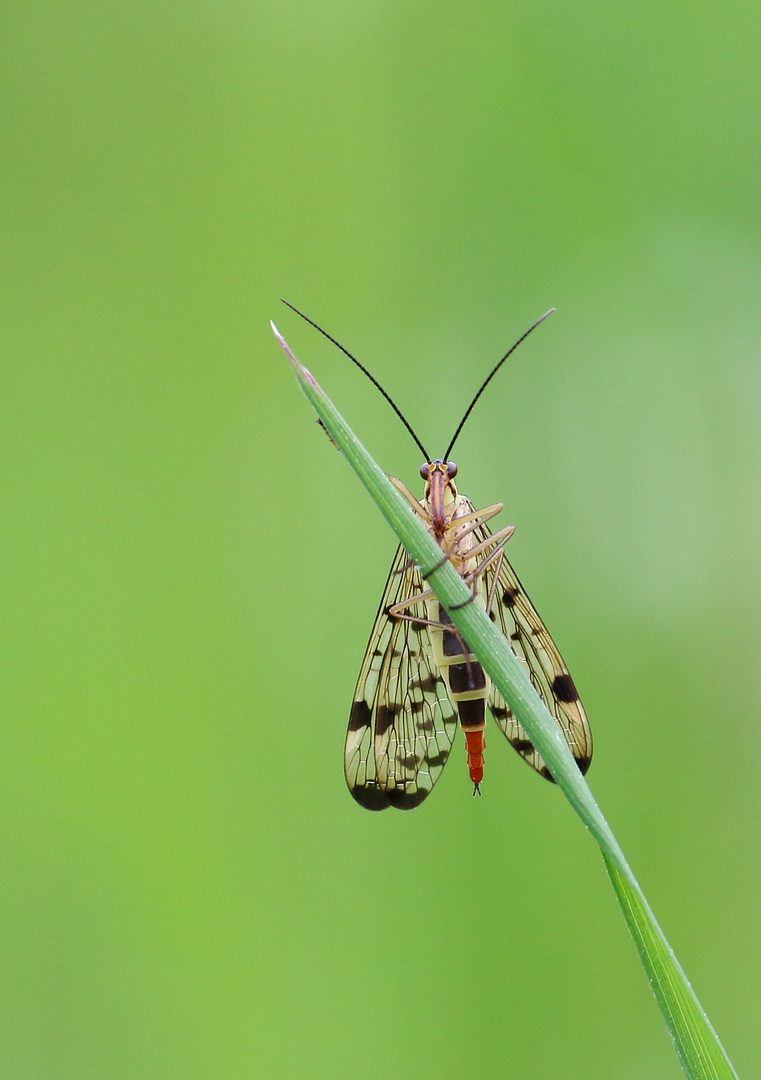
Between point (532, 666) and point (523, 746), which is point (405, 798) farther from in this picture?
point (532, 666)

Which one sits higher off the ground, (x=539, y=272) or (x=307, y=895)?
(x=539, y=272)

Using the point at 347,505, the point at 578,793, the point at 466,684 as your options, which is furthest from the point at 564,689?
the point at 347,505

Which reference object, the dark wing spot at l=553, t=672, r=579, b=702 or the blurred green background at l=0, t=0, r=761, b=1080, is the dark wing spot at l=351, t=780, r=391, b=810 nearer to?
the dark wing spot at l=553, t=672, r=579, b=702

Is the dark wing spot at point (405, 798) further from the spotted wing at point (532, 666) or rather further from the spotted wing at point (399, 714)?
the spotted wing at point (532, 666)

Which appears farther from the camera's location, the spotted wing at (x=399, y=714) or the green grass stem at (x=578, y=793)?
the spotted wing at (x=399, y=714)

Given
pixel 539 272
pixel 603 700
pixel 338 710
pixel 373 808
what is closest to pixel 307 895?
pixel 338 710

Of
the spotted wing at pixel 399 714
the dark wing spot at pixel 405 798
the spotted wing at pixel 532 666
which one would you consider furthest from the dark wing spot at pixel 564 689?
the dark wing spot at pixel 405 798

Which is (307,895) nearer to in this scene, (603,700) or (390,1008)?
(390,1008)
